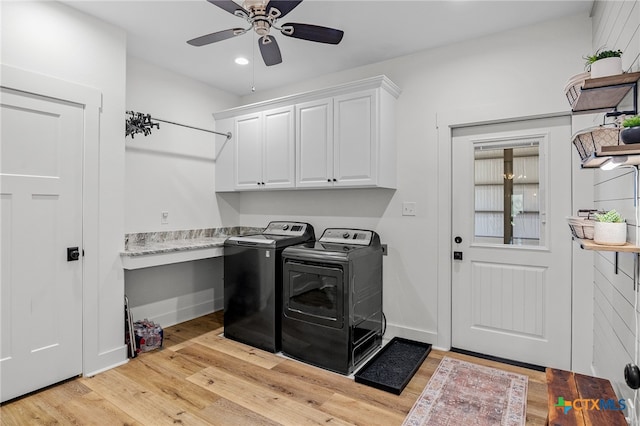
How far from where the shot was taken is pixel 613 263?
1.94m

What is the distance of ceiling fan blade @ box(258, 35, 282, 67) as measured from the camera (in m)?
2.20

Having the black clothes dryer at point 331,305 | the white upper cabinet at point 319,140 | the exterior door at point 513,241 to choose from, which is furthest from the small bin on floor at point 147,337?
the exterior door at point 513,241

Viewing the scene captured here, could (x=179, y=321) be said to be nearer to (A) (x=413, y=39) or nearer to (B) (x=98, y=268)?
(B) (x=98, y=268)

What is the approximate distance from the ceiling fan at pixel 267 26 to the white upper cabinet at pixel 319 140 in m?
0.95

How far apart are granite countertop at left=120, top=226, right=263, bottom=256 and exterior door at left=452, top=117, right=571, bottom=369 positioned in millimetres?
2406

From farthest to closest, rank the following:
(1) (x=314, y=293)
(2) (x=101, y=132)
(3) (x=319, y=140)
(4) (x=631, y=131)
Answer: (3) (x=319, y=140)
(1) (x=314, y=293)
(2) (x=101, y=132)
(4) (x=631, y=131)

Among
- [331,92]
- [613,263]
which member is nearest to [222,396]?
[613,263]

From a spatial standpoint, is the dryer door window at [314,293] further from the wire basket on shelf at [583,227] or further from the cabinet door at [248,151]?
the wire basket on shelf at [583,227]

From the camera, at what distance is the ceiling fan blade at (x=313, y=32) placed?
6.84 ft

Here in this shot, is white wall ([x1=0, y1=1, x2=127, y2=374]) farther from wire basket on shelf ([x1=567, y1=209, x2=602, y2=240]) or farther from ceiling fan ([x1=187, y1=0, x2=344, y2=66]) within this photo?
wire basket on shelf ([x1=567, y1=209, x2=602, y2=240])

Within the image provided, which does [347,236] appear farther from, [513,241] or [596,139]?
[596,139]

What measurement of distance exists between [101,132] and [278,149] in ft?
5.14

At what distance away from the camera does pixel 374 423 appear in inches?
81.6

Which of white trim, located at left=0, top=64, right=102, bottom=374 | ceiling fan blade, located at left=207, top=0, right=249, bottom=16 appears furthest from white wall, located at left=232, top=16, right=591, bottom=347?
white trim, located at left=0, top=64, right=102, bottom=374
